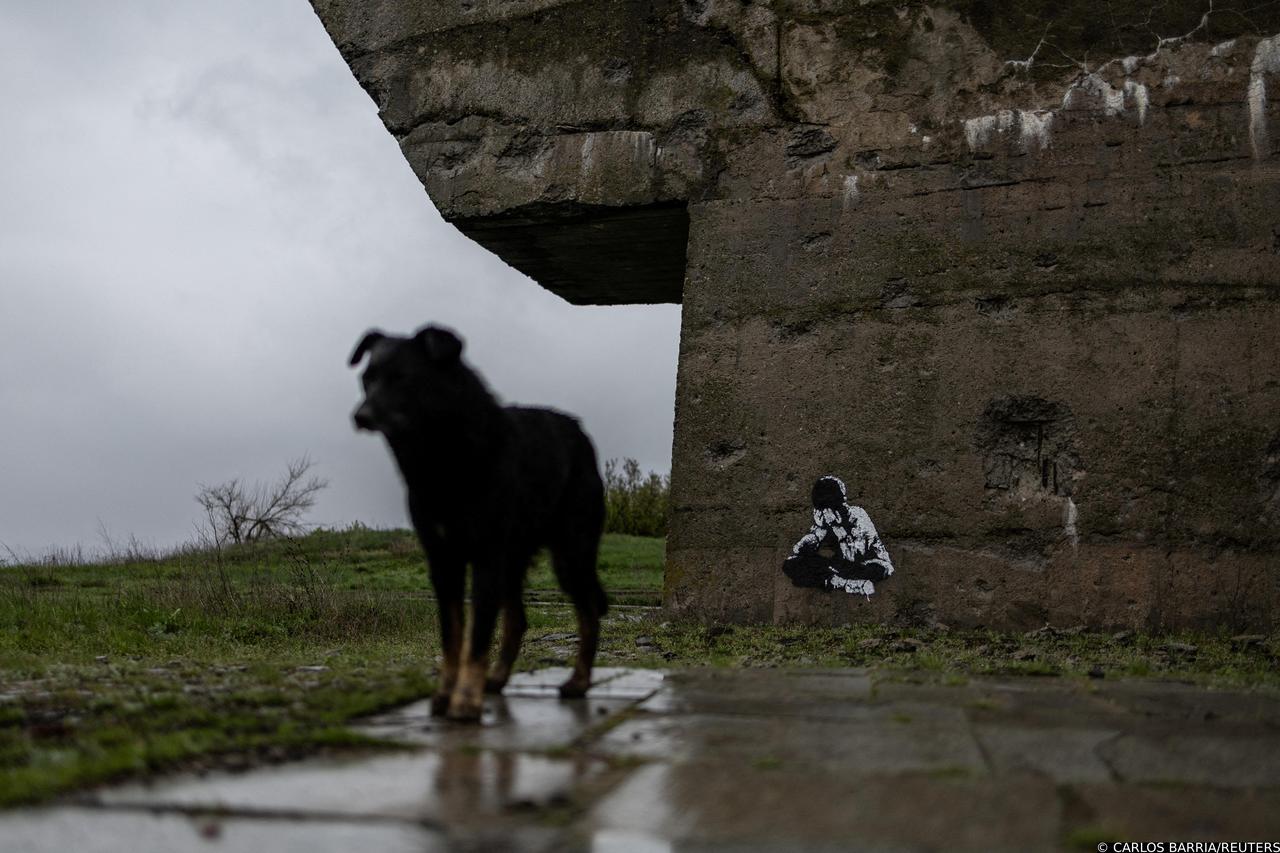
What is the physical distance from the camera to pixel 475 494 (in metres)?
3.78

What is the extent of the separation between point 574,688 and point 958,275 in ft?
13.5

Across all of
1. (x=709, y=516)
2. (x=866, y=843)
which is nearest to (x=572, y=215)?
(x=709, y=516)

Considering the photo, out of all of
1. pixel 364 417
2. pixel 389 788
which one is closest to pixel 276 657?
pixel 364 417

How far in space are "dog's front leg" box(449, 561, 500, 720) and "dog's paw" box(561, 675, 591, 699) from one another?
0.40m

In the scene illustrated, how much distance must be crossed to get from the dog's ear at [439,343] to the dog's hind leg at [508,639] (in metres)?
0.95

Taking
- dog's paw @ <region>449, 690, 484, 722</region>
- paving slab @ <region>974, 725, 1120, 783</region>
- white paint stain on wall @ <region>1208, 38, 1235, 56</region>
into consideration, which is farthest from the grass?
white paint stain on wall @ <region>1208, 38, 1235, 56</region>

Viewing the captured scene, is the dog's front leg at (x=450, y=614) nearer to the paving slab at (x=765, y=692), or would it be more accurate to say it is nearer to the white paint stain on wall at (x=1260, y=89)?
the paving slab at (x=765, y=692)

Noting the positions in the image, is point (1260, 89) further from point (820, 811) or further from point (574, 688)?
point (820, 811)

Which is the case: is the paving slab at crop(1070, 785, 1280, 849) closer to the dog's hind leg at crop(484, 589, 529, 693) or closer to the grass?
the grass

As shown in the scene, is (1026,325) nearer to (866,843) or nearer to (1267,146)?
(1267,146)

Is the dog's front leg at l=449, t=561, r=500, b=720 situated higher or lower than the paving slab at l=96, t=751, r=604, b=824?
higher

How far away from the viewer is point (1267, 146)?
693 cm

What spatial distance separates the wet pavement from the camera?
2.21 metres

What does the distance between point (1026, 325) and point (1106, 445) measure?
799 mm
